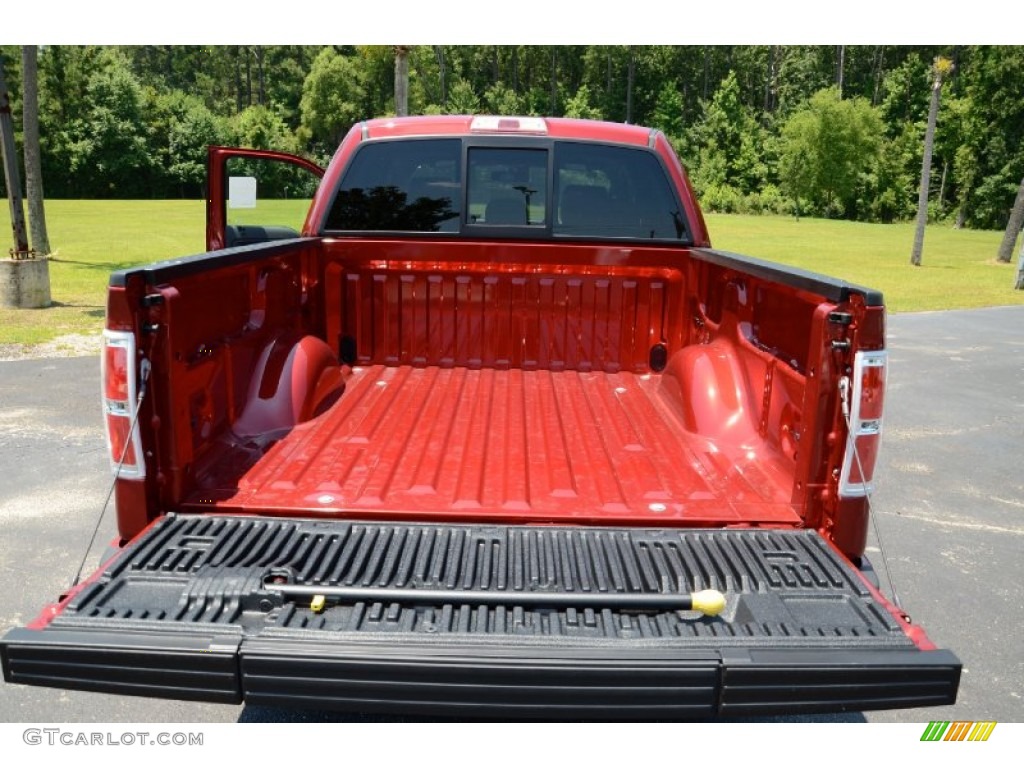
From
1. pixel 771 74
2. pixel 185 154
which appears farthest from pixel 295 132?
pixel 771 74

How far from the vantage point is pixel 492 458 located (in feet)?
11.5

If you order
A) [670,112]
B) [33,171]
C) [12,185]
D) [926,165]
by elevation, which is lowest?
[12,185]

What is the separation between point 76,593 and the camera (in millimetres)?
2338

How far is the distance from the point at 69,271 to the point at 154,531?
15517 mm

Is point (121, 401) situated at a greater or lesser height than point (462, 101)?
lesser

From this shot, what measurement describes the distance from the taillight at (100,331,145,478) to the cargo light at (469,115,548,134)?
108 inches

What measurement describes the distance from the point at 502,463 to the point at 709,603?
132 cm

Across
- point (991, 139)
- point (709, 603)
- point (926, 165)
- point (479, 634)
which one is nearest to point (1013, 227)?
point (926, 165)

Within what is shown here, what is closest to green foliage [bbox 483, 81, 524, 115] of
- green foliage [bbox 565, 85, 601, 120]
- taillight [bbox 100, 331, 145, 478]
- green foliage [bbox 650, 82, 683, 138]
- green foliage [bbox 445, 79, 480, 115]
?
green foliage [bbox 445, 79, 480, 115]

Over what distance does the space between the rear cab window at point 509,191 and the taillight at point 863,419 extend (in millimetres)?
2286

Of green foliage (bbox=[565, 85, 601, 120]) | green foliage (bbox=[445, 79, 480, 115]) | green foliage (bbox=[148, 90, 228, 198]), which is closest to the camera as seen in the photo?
green foliage (bbox=[148, 90, 228, 198])

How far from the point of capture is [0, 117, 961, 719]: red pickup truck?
2109 millimetres

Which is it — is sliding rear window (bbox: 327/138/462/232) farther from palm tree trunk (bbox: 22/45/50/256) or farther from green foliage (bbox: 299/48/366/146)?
green foliage (bbox: 299/48/366/146)

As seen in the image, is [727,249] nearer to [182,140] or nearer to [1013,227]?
[1013,227]
